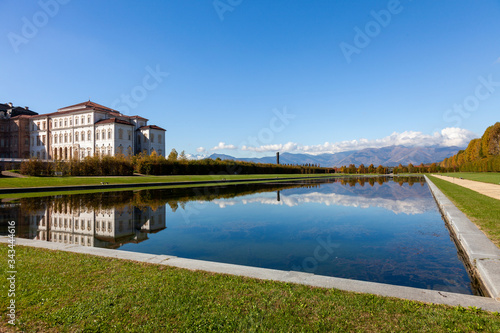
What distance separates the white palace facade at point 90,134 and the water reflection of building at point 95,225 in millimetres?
54816

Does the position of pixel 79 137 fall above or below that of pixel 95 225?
above

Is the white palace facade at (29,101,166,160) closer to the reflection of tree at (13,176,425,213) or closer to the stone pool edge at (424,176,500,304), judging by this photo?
the reflection of tree at (13,176,425,213)

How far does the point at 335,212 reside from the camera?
36.0ft

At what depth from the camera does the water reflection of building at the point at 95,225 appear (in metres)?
6.68

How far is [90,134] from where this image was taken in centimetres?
→ 6500

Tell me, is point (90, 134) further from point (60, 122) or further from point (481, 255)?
point (481, 255)

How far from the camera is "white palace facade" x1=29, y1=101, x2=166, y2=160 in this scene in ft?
206

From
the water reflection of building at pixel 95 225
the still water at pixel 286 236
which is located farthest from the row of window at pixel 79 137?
the water reflection of building at pixel 95 225

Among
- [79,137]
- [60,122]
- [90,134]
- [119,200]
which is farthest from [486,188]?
[60,122]

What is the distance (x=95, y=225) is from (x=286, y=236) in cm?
549

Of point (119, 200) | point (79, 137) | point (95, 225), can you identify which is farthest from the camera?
point (79, 137)

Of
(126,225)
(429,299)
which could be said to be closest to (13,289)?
(126,225)

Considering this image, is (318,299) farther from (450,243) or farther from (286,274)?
(450,243)

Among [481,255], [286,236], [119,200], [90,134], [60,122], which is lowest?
[286,236]
